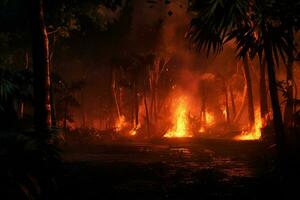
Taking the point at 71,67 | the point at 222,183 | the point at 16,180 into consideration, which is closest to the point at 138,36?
the point at 71,67

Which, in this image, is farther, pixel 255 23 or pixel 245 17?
pixel 255 23

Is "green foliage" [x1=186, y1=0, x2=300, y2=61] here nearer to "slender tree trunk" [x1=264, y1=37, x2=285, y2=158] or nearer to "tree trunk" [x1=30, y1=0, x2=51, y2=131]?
"slender tree trunk" [x1=264, y1=37, x2=285, y2=158]

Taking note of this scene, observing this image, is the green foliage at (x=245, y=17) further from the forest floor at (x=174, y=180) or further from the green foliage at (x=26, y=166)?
the green foliage at (x=26, y=166)

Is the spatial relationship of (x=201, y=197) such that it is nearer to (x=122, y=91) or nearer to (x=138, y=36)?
(x=138, y=36)

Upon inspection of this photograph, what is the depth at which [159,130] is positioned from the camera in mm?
56625

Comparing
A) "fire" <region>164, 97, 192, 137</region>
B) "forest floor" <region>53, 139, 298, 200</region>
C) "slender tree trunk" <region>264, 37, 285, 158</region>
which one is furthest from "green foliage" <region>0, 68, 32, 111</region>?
"fire" <region>164, 97, 192, 137</region>

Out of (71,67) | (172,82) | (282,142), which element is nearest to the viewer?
(282,142)

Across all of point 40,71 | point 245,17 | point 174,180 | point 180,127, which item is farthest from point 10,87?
point 180,127

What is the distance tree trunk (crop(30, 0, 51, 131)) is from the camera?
1109cm

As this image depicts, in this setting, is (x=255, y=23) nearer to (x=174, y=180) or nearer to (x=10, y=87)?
(x=174, y=180)

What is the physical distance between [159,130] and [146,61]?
10757 mm

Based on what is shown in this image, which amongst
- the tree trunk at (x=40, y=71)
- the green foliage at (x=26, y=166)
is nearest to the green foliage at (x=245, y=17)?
the tree trunk at (x=40, y=71)

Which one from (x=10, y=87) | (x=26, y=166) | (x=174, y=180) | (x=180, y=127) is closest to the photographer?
(x=26, y=166)

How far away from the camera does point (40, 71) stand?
36.7 feet
